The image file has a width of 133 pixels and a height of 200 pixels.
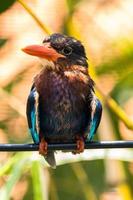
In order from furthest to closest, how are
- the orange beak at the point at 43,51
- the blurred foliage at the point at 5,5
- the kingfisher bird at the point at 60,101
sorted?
the blurred foliage at the point at 5,5
the kingfisher bird at the point at 60,101
the orange beak at the point at 43,51

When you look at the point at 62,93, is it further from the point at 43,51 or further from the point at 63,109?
the point at 43,51

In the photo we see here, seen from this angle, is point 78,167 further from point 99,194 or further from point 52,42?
point 52,42

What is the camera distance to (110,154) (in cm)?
475

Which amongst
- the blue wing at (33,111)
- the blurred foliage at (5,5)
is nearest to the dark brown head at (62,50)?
the blue wing at (33,111)

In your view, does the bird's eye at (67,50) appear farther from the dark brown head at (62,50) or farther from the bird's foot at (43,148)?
the bird's foot at (43,148)

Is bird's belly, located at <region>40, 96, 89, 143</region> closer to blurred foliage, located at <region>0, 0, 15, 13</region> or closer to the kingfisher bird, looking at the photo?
the kingfisher bird

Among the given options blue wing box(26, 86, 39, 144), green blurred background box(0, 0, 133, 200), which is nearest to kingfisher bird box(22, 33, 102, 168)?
blue wing box(26, 86, 39, 144)

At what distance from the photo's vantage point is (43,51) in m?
3.71

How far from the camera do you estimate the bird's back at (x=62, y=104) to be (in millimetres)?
3787

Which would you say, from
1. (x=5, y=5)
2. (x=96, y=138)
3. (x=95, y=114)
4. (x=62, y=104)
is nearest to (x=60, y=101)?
(x=62, y=104)

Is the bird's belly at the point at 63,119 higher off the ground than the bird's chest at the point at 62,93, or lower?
lower

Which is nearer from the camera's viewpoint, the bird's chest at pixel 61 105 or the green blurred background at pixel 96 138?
the bird's chest at pixel 61 105

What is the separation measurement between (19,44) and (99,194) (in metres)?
1.91

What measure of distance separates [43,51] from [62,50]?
0.47 feet
